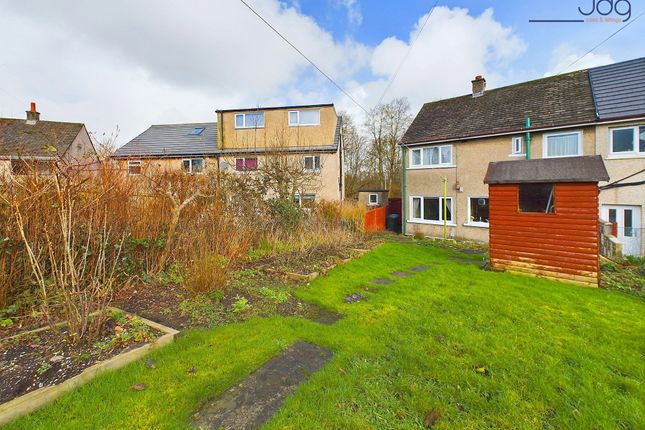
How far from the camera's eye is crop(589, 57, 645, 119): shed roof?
1128 cm

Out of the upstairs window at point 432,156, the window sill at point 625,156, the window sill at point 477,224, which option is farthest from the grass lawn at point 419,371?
the upstairs window at point 432,156

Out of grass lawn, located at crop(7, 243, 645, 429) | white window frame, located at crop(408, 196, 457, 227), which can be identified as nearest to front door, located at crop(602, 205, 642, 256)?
white window frame, located at crop(408, 196, 457, 227)

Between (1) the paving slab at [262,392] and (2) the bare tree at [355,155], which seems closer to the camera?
(1) the paving slab at [262,392]

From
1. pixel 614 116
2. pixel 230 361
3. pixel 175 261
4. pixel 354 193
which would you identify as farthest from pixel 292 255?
pixel 354 193

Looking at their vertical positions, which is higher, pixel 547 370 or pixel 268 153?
pixel 268 153

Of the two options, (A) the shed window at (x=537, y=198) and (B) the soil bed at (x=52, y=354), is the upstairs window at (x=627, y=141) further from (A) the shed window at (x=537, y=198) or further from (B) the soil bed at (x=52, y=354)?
(B) the soil bed at (x=52, y=354)

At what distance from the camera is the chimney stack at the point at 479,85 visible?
56.5 feet

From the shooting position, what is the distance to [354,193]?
1203 inches

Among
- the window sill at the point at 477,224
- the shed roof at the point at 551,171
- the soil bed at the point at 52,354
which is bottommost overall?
the soil bed at the point at 52,354

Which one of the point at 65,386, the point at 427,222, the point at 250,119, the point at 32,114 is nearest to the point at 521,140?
the point at 427,222

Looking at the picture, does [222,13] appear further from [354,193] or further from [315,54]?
[354,193]

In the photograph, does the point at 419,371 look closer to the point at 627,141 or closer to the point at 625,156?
the point at 625,156

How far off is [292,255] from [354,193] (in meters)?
23.0

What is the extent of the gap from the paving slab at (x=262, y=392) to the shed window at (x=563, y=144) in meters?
13.9
